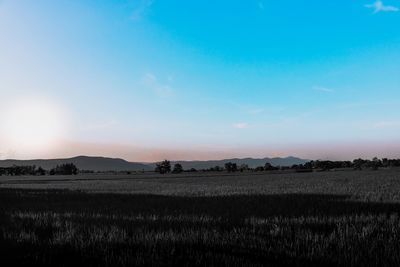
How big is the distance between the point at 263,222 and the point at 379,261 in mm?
4906

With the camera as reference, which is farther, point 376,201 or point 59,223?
point 376,201

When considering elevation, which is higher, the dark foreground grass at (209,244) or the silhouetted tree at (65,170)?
the silhouetted tree at (65,170)

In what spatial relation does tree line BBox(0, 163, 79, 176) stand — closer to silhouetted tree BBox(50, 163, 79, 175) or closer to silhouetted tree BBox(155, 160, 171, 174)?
silhouetted tree BBox(50, 163, 79, 175)

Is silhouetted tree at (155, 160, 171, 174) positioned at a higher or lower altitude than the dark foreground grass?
higher

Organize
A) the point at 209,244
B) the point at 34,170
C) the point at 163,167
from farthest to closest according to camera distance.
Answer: the point at 34,170 < the point at 163,167 < the point at 209,244

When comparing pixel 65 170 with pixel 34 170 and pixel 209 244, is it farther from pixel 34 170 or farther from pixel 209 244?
pixel 209 244

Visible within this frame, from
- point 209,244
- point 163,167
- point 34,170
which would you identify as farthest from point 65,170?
point 209,244

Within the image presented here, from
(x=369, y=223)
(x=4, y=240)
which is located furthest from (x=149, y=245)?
(x=369, y=223)

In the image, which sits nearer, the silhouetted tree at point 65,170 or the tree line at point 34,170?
the silhouetted tree at point 65,170

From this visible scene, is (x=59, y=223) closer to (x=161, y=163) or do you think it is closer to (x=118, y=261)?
(x=118, y=261)

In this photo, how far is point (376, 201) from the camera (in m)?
19.5

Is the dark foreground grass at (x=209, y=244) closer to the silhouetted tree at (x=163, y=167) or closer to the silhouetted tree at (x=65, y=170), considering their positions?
the silhouetted tree at (x=163, y=167)

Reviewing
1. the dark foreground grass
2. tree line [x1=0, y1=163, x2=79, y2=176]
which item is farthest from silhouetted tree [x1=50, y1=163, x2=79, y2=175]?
the dark foreground grass

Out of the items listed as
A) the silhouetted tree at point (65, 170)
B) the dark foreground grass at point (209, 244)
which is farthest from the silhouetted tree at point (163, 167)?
the dark foreground grass at point (209, 244)
